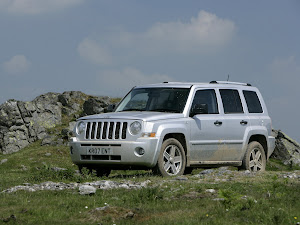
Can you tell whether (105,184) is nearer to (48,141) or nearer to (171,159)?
(171,159)

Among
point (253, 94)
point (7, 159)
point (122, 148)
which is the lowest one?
point (7, 159)

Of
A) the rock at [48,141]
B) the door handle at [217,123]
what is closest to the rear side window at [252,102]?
the door handle at [217,123]

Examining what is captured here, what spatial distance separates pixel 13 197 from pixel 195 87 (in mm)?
5751

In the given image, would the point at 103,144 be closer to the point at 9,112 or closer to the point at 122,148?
the point at 122,148

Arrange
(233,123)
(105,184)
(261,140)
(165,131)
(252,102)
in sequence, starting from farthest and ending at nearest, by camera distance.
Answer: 1. (261,140)
2. (252,102)
3. (233,123)
4. (165,131)
5. (105,184)

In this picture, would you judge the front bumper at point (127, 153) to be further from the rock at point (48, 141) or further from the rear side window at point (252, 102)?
the rock at point (48, 141)

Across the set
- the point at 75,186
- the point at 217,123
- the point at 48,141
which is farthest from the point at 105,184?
the point at 48,141

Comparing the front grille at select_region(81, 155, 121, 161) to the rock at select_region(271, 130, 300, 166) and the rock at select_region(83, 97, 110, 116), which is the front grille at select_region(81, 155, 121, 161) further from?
the rock at select_region(83, 97, 110, 116)

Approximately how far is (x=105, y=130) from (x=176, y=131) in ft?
5.52

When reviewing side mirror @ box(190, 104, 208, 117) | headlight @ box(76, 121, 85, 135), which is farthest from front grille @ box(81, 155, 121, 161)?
side mirror @ box(190, 104, 208, 117)

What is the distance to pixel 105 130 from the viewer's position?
13047 mm

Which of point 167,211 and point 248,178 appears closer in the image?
point 167,211

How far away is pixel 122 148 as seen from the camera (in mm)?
12734

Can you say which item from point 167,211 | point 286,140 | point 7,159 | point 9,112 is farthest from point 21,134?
point 167,211
